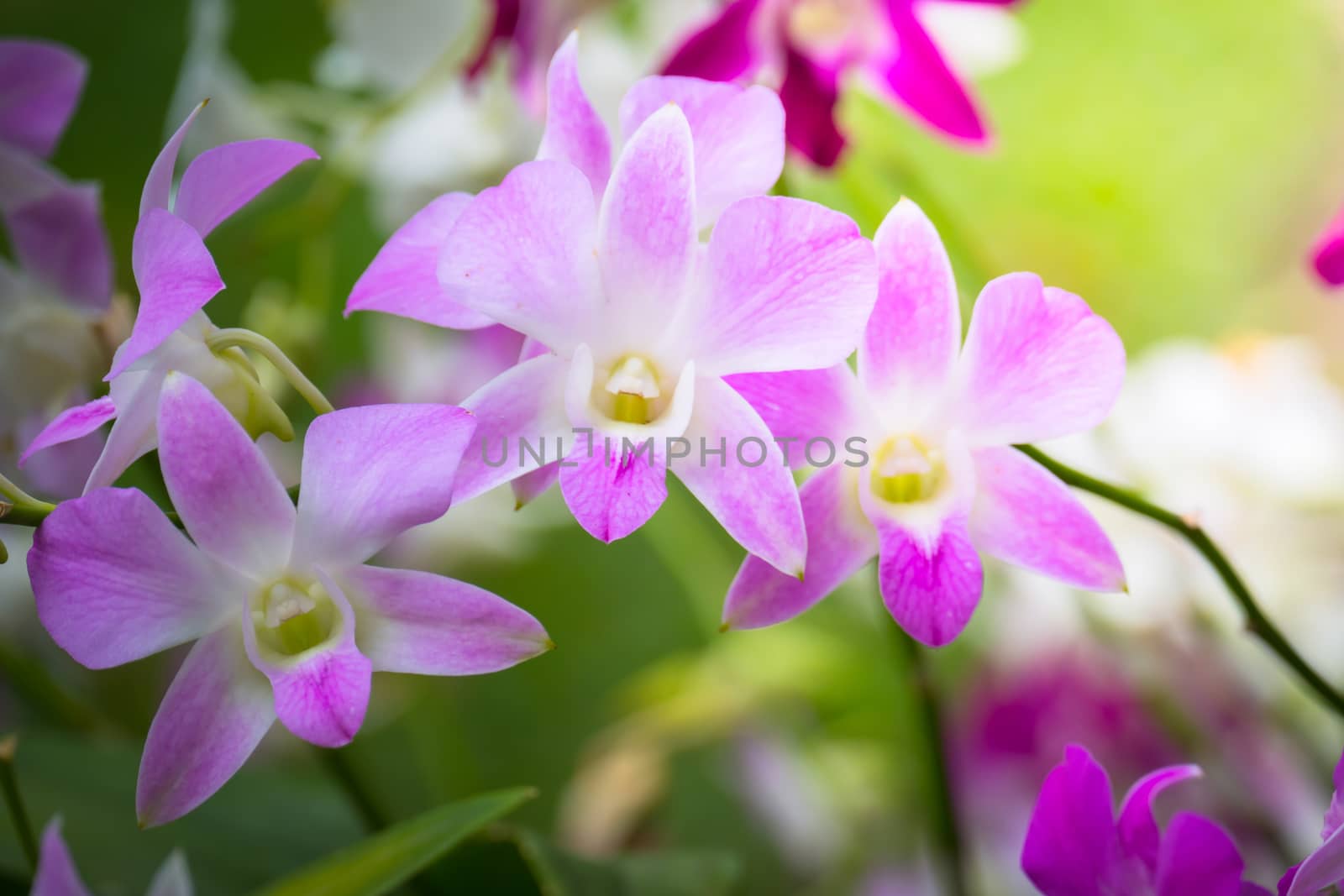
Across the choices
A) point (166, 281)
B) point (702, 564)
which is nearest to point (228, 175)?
point (166, 281)

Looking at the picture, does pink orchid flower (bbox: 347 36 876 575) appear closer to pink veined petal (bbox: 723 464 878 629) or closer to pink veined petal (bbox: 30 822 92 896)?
pink veined petal (bbox: 723 464 878 629)

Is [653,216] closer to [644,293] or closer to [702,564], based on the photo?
[644,293]

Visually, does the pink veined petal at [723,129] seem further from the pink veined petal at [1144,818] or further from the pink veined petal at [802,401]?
the pink veined petal at [1144,818]

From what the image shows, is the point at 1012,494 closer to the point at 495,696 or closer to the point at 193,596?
the point at 193,596

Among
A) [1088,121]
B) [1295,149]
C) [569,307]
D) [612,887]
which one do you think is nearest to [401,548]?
[612,887]

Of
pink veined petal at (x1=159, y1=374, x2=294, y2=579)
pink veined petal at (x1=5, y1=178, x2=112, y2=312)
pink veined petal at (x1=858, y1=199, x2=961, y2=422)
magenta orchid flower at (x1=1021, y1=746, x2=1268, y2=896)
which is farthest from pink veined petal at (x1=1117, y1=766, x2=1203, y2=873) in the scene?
pink veined petal at (x1=5, y1=178, x2=112, y2=312)

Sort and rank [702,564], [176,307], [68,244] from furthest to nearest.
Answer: [702,564] → [68,244] → [176,307]
